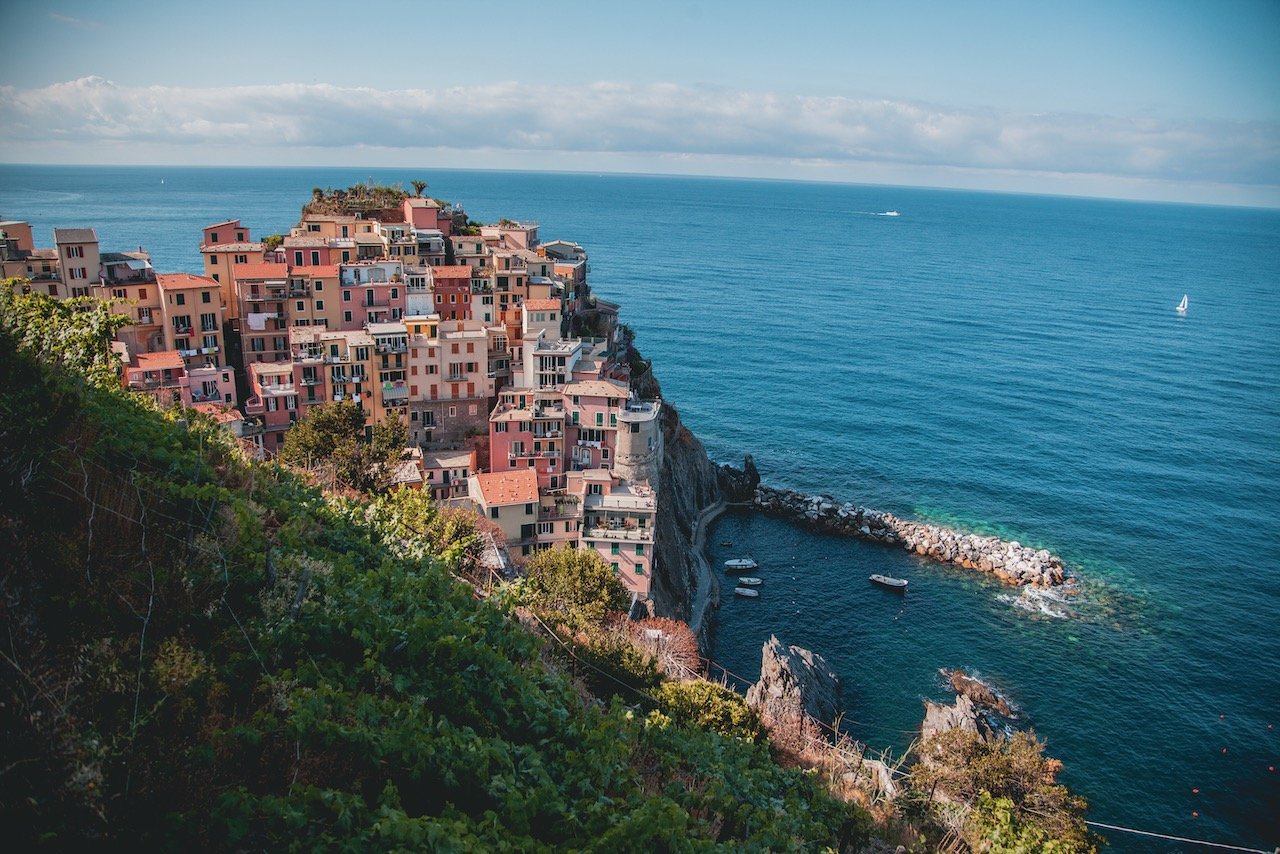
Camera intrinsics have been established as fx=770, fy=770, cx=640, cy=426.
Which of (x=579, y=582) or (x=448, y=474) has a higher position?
Result: (x=448, y=474)

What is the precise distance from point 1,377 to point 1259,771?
50023 mm

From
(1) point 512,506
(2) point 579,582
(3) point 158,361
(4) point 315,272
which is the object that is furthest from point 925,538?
(3) point 158,361

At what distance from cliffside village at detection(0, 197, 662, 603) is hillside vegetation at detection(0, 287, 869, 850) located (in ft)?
94.7

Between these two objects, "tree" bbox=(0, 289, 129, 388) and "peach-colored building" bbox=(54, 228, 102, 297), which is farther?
"peach-colored building" bbox=(54, 228, 102, 297)

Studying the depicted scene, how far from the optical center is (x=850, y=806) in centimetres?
1470

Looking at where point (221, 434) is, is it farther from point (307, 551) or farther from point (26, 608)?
point (26, 608)

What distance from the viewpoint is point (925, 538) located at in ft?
185

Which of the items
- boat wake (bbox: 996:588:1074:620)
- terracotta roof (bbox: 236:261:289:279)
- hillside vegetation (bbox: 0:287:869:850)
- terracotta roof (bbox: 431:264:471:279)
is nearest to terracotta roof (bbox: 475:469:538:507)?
terracotta roof (bbox: 431:264:471:279)

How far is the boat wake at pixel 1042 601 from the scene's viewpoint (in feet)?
160

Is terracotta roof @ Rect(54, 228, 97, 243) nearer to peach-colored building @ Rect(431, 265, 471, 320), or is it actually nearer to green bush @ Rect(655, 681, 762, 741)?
peach-colored building @ Rect(431, 265, 471, 320)

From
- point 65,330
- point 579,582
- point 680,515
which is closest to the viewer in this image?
point 65,330

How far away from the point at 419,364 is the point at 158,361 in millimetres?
14997

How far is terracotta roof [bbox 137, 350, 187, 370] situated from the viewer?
45.0 metres

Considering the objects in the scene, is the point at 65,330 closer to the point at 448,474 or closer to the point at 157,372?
the point at 448,474
